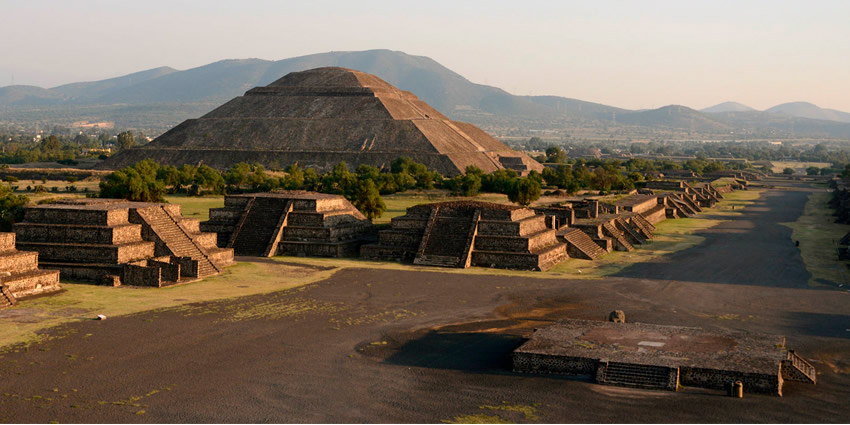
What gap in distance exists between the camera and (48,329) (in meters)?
32.9

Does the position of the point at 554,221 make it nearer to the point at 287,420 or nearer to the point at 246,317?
the point at 246,317

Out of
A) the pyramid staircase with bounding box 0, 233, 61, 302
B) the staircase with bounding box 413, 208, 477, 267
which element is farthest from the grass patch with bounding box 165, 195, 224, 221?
the pyramid staircase with bounding box 0, 233, 61, 302

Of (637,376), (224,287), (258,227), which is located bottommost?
(224,287)

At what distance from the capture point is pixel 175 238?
160ft

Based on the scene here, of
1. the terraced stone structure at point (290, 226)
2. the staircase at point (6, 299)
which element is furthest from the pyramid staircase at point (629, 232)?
the staircase at point (6, 299)

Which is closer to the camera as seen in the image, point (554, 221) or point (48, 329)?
point (48, 329)

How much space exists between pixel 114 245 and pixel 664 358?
2922 centimetres

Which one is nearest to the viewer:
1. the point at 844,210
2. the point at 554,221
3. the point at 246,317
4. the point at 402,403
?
the point at 402,403

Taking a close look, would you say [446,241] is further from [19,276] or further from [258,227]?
[19,276]

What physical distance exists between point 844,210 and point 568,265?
53.9 m

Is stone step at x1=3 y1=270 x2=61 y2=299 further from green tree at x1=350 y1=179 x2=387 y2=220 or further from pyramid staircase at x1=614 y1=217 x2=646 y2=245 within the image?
pyramid staircase at x1=614 y1=217 x2=646 y2=245

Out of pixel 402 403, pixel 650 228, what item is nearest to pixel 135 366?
pixel 402 403

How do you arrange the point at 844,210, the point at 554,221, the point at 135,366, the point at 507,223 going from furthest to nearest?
1. the point at 844,210
2. the point at 554,221
3. the point at 507,223
4. the point at 135,366

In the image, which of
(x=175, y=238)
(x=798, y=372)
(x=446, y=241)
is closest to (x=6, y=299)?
(x=175, y=238)
